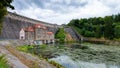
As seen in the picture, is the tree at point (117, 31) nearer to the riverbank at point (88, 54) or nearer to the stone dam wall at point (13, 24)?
the stone dam wall at point (13, 24)

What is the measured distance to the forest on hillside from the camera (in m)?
75.8

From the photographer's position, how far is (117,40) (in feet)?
222

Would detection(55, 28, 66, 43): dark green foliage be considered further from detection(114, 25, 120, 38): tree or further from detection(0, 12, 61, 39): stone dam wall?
detection(114, 25, 120, 38): tree

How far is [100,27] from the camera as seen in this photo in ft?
277

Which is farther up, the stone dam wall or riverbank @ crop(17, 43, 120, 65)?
the stone dam wall

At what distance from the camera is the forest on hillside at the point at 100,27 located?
75.8 metres

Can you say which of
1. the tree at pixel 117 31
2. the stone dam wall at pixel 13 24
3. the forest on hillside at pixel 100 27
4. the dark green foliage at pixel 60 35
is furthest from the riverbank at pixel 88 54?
the dark green foliage at pixel 60 35

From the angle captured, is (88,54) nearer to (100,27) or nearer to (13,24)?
(13,24)

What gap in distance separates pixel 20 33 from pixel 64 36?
1055 inches

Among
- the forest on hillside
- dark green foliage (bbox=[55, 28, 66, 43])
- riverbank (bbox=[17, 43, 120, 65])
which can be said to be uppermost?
the forest on hillside

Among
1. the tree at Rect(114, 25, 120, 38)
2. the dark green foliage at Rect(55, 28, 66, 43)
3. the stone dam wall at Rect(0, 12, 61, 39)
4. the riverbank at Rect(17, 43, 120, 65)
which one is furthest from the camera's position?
the dark green foliage at Rect(55, 28, 66, 43)

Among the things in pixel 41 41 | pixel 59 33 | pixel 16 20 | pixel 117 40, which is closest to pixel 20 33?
pixel 16 20

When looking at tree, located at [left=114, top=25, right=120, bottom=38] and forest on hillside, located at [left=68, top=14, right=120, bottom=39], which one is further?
forest on hillside, located at [left=68, top=14, right=120, bottom=39]

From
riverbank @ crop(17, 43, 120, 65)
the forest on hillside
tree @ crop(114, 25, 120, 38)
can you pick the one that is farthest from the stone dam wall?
tree @ crop(114, 25, 120, 38)
